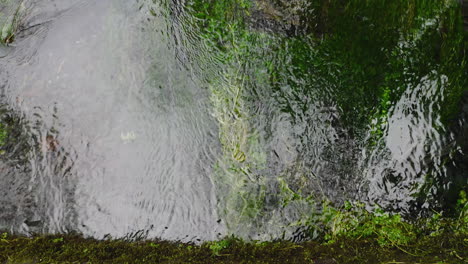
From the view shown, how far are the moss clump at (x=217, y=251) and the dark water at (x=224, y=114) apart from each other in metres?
0.08

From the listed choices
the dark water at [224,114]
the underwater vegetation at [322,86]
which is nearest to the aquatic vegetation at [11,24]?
the dark water at [224,114]

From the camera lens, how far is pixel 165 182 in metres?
2.62

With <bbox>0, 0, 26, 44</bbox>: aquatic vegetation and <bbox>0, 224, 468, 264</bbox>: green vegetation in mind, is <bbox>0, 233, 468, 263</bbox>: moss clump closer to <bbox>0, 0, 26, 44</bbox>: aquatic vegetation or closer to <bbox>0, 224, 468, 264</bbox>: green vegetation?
<bbox>0, 224, 468, 264</bbox>: green vegetation

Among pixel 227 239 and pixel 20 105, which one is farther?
pixel 20 105

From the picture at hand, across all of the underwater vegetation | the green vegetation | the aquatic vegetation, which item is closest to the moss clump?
the green vegetation

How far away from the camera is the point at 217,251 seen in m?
2.45

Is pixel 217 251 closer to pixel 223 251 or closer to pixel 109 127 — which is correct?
pixel 223 251

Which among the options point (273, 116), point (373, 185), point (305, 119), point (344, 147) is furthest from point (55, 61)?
point (373, 185)

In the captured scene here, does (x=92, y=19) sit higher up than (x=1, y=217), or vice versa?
(x=92, y=19)

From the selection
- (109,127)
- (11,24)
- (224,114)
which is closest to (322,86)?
(224,114)

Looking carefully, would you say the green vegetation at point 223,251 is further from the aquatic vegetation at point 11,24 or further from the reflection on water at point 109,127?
the aquatic vegetation at point 11,24

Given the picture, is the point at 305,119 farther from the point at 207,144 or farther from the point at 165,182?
the point at 165,182

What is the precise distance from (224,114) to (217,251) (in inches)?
36.4

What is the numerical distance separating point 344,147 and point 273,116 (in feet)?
1.85
